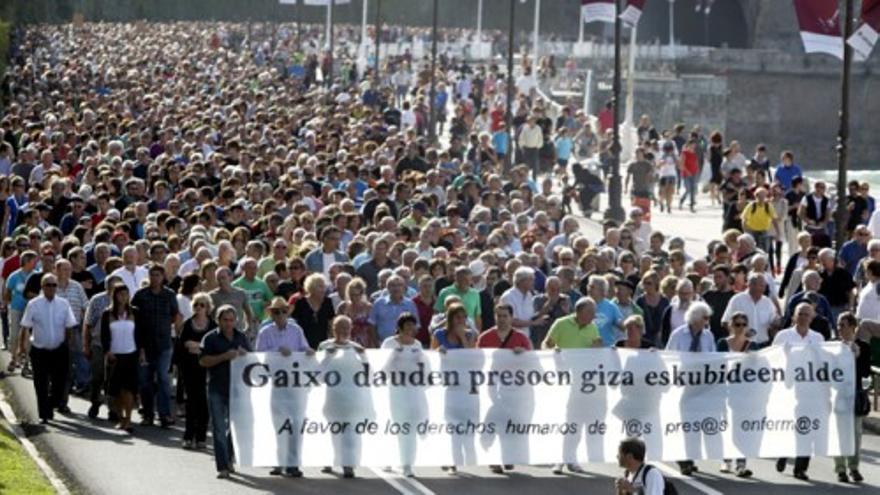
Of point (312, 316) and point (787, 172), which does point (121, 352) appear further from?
point (787, 172)

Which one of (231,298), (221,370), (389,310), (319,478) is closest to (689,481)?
(319,478)

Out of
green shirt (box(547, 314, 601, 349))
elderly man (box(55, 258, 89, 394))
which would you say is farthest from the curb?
green shirt (box(547, 314, 601, 349))

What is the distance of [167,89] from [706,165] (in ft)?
48.5

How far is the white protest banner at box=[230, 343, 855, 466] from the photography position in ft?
62.3

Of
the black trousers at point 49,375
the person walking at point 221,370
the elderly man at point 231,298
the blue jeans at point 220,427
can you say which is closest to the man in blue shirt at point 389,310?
the elderly man at point 231,298

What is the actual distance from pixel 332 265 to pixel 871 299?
4.80 metres

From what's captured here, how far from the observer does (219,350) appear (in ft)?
62.7

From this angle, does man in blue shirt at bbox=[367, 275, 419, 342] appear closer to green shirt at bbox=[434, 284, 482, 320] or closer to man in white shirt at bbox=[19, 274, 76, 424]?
green shirt at bbox=[434, 284, 482, 320]

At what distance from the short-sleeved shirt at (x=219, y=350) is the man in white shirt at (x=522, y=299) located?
3.44m

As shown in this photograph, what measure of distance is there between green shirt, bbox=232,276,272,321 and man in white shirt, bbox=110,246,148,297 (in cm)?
97

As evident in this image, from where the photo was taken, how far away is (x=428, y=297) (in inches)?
855

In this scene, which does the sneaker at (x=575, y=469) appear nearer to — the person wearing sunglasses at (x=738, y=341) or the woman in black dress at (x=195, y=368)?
the person wearing sunglasses at (x=738, y=341)

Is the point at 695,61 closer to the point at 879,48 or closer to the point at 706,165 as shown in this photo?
the point at 879,48

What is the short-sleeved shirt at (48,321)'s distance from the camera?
71.8 ft
